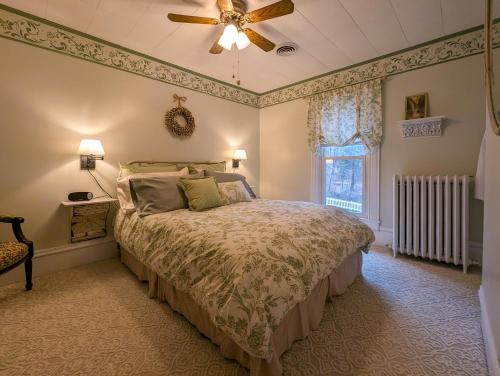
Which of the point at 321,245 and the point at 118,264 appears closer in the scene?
the point at 321,245

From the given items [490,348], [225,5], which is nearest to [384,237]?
[490,348]

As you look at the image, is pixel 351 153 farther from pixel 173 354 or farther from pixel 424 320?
pixel 173 354

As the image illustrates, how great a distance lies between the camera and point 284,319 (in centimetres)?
127

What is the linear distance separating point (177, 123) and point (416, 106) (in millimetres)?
3065

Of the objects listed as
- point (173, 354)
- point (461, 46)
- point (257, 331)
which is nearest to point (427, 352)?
point (257, 331)

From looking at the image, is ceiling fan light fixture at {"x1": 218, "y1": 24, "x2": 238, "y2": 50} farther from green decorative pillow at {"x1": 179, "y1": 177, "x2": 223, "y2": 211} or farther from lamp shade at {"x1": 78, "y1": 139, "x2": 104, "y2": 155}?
lamp shade at {"x1": 78, "y1": 139, "x2": 104, "y2": 155}

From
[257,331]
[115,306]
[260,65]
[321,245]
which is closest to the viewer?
[257,331]

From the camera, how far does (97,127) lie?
2607 mm

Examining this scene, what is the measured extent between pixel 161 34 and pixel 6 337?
2.86 m

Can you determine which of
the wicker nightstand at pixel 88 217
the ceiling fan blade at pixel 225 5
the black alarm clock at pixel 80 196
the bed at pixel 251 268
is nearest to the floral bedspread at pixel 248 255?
the bed at pixel 251 268

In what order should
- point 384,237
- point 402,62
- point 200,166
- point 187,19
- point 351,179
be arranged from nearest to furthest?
point 187,19, point 402,62, point 384,237, point 200,166, point 351,179

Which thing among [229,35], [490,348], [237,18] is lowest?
[490,348]

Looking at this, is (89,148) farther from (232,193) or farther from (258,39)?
(258,39)

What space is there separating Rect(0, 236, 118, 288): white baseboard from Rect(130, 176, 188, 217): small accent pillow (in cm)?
85
